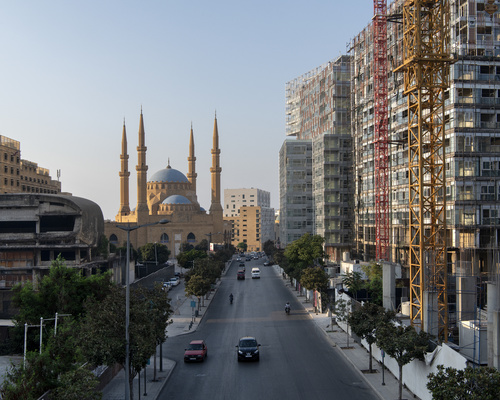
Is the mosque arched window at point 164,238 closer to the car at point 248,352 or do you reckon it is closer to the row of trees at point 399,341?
the row of trees at point 399,341

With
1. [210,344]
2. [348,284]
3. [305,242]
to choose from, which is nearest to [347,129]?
[305,242]

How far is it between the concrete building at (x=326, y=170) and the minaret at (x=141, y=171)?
169ft

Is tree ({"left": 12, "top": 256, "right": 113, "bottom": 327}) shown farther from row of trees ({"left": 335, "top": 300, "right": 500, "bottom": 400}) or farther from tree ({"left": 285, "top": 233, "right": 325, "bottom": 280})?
tree ({"left": 285, "top": 233, "right": 325, "bottom": 280})

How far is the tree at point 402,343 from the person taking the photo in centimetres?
2288

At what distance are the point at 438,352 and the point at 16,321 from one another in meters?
28.0

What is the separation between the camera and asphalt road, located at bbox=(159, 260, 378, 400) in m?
25.1

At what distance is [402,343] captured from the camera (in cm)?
2305

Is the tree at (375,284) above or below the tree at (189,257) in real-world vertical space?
above

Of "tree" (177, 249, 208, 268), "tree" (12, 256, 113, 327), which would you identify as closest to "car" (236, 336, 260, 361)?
"tree" (12, 256, 113, 327)

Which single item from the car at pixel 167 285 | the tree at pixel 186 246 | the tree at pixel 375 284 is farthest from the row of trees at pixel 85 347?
the tree at pixel 186 246

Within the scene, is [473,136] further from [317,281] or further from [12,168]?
[12,168]

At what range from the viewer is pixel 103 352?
864 inches

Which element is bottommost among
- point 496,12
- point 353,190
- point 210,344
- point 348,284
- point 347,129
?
point 210,344

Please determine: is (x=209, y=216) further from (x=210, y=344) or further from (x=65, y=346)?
(x=65, y=346)
